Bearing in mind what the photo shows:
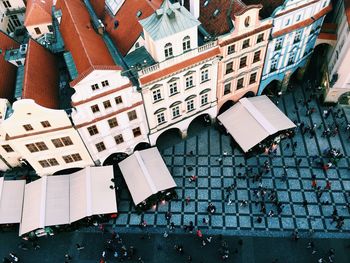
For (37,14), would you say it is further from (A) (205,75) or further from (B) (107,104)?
(A) (205,75)

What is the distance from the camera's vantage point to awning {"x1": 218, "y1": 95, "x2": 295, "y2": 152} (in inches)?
1867

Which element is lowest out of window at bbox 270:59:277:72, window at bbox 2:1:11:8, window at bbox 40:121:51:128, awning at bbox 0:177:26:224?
awning at bbox 0:177:26:224

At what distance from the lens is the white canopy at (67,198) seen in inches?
1676

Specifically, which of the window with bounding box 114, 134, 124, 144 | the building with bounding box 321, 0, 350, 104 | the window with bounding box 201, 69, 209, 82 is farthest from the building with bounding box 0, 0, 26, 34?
the building with bounding box 321, 0, 350, 104

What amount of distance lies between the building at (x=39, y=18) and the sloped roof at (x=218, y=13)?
21093mm

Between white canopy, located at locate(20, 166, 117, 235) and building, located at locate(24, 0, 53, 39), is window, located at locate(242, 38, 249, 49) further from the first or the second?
building, located at locate(24, 0, 53, 39)

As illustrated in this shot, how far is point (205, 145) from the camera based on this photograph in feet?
167

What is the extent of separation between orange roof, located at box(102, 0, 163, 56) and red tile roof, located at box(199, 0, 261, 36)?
5.68m

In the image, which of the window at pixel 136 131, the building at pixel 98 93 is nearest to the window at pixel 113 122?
the building at pixel 98 93

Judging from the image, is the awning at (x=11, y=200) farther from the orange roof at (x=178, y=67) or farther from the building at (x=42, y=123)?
the orange roof at (x=178, y=67)

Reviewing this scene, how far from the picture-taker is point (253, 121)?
48.7 m

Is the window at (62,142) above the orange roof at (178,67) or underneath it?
underneath

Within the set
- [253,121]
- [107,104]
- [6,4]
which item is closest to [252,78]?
[253,121]

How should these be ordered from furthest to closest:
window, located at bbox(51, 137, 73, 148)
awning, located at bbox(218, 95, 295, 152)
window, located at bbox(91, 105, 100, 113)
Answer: awning, located at bbox(218, 95, 295, 152) < window, located at bbox(51, 137, 73, 148) < window, located at bbox(91, 105, 100, 113)
